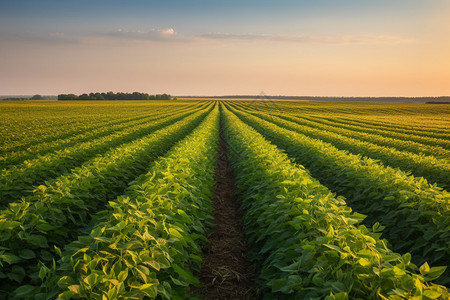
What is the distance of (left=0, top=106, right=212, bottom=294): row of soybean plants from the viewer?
11.4 feet

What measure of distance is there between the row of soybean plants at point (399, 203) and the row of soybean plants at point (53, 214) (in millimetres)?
4986

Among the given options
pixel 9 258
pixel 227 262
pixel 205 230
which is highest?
pixel 9 258

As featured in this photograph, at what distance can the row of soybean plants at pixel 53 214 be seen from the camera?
11.4 feet

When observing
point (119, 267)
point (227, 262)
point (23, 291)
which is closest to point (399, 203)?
point (227, 262)

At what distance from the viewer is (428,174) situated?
9.62 m

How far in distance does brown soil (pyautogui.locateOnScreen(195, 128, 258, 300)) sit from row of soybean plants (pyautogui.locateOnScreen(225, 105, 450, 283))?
246 cm

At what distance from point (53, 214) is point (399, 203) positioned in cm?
649

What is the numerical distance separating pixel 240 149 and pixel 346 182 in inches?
197

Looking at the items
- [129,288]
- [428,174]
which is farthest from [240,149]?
[129,288]

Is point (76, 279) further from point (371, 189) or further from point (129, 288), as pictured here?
point (371, 189)

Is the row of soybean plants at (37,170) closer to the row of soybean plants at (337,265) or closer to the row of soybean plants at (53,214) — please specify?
the row of soybean plants at (53,214)

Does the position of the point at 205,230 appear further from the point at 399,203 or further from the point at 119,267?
the point at 399,203

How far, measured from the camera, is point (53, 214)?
4.56 metres

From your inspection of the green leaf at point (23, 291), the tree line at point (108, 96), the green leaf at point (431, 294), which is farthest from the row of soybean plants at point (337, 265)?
the tree line at point (108, 96)
